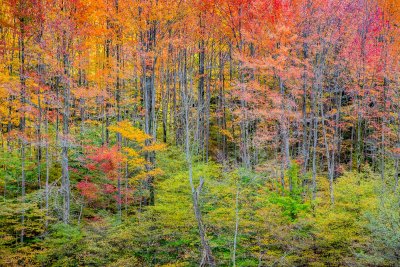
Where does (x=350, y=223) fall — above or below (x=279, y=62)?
below

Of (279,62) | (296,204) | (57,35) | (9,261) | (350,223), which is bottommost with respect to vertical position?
(9,261)

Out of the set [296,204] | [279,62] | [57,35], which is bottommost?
[296,204]

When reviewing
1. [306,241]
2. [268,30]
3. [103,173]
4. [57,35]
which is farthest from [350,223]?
[57,35]

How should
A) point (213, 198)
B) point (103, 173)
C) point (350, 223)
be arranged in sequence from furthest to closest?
point (103, 173), point (213, 198), point (350, 223)

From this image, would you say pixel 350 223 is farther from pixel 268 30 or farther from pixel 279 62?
pixel 268 30

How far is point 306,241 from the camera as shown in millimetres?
10023

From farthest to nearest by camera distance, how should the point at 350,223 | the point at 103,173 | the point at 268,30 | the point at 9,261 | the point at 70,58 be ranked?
1. the point at 103,173
2. the point at 268,30
3. the point at 70,58
4. the point at 350,223
5. the point at 9,261

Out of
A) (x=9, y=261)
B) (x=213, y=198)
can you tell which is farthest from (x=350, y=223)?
(x=9, y=261)

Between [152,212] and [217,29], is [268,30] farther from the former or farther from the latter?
[152,212]

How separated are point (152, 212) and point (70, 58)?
7.59 metres

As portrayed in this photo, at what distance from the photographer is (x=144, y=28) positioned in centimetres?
1420

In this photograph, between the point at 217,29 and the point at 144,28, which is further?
the point at 217,29

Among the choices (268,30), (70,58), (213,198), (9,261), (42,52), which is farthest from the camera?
(268,30)

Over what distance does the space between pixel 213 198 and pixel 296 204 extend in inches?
123
